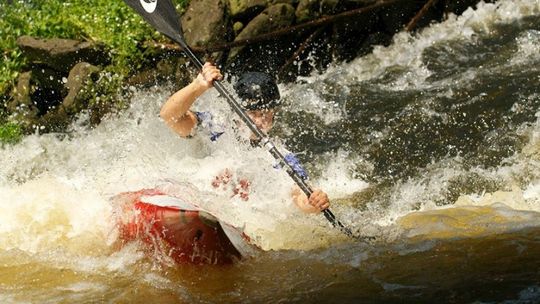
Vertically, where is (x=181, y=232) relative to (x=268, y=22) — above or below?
below

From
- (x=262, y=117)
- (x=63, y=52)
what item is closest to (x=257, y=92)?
(x=262, y=117)

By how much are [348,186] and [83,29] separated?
3.87 meters

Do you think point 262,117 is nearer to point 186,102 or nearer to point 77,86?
point 186,102

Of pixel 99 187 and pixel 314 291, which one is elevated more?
pixel 99 187

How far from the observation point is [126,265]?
3.95 meters

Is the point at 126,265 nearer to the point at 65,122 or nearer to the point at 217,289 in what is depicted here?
the point at 217,289

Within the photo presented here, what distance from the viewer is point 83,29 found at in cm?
818

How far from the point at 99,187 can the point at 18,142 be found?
10.3 ft

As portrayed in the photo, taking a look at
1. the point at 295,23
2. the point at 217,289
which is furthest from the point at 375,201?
the point at 295,23

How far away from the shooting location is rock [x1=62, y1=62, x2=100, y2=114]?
25.1ft

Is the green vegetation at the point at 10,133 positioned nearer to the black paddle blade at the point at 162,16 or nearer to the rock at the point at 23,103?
the rock at the point at 23,103

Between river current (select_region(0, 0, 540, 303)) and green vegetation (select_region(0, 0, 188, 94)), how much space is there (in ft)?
1.63

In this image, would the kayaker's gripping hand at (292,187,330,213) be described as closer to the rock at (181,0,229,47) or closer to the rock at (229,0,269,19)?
the rock at (181,0,229,47)

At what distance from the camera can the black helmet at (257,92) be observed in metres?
4.66
